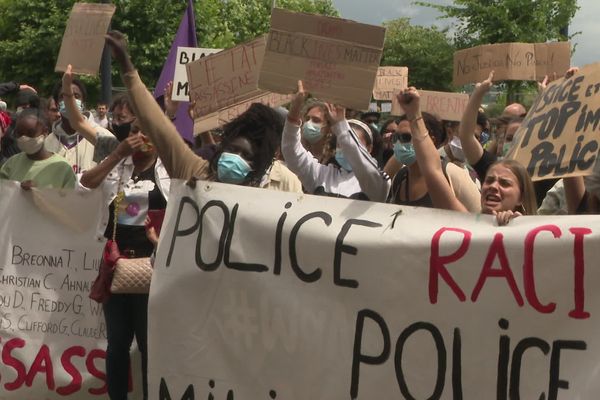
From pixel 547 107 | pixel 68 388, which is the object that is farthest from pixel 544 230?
pixel 68 388

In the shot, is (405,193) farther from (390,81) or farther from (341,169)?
(390,81)

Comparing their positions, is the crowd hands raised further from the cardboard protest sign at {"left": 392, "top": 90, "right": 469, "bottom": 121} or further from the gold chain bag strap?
the cardboard protest sign at {"left": 392, "top": 90, "right": 469, "bottom": 121}

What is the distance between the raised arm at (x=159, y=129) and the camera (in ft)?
16.8

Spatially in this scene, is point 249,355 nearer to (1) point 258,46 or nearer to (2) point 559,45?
(1) point 258,46

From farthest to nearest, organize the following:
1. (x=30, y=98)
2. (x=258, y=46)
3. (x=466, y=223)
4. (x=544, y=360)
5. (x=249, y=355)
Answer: (x=30, y=98), (x=258, y=46), (x=249, y=355), (x=466, y=223), (x=544, y=360)

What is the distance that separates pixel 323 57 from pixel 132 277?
1489 mm

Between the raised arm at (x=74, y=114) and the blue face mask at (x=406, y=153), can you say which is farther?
the raised arm at (x=74, y=114)

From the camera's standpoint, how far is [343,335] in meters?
4.45

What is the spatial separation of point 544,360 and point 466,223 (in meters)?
0.57

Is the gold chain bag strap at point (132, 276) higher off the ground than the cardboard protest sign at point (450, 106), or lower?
lower

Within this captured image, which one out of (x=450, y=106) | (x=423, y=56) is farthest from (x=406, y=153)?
(x=423, y=56)

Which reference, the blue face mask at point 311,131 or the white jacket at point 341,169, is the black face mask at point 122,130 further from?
the blue face mask at point 311,131

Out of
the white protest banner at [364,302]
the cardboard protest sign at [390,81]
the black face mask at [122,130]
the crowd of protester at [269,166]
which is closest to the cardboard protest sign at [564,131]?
the crowd of protester at [269,166]

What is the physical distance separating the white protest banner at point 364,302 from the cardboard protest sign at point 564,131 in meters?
0.58
